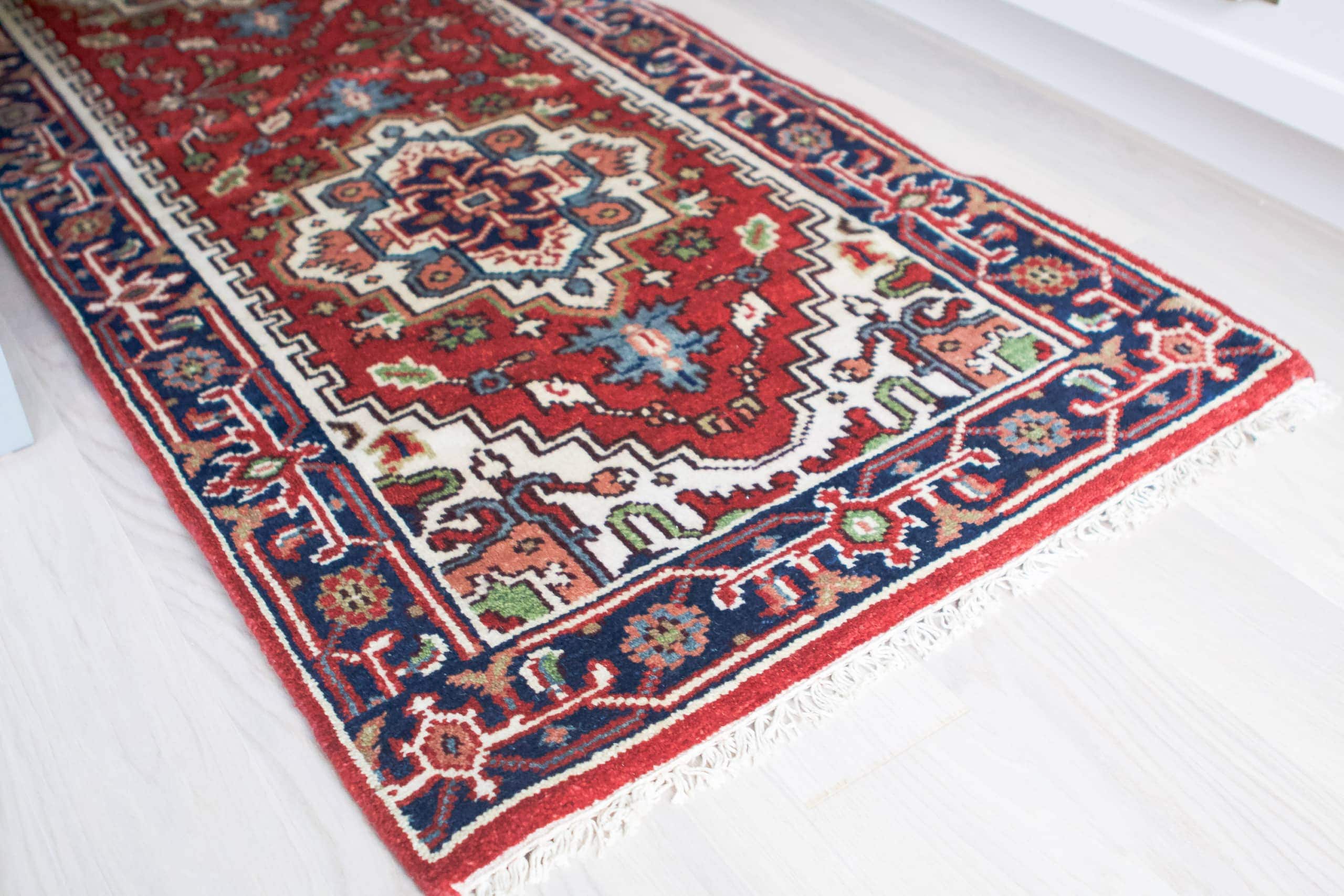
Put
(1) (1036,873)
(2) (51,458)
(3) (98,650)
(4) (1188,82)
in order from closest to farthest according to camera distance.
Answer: (1) (1036,873), (3) (98,650), (2) (51,458), (4) (1188,82)

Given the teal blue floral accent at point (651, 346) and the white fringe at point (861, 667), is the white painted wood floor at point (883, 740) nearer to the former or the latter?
the white fringe at point (861, 667)

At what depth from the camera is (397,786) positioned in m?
1.15

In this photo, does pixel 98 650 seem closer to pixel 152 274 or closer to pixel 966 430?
pixel 152 274

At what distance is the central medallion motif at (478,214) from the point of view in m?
1.85

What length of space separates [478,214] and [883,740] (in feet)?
4.04

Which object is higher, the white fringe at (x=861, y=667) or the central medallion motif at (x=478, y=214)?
the central medallion motif at (x=478, y=214)

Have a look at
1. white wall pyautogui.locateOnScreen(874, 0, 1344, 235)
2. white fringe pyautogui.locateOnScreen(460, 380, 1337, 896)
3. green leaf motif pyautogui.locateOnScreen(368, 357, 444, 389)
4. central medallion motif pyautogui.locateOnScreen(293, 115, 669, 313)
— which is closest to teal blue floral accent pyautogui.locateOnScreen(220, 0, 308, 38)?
central medallion motif pyautogui.locateOnScreen(293, 115, 669, 313)

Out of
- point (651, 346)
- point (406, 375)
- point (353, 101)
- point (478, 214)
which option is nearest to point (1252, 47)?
point (651, 346)

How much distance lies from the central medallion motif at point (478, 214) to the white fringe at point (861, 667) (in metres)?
0.78

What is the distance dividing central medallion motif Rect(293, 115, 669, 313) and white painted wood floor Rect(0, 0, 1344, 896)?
52 centimetres

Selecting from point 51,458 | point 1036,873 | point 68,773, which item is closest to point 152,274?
point 51,458

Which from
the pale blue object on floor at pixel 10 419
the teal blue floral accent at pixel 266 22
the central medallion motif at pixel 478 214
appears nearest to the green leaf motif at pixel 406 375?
the central medallion motif at pixel 478 214

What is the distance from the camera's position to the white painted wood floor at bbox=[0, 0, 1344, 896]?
1104 millimetres

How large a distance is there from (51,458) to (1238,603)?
157 cm
